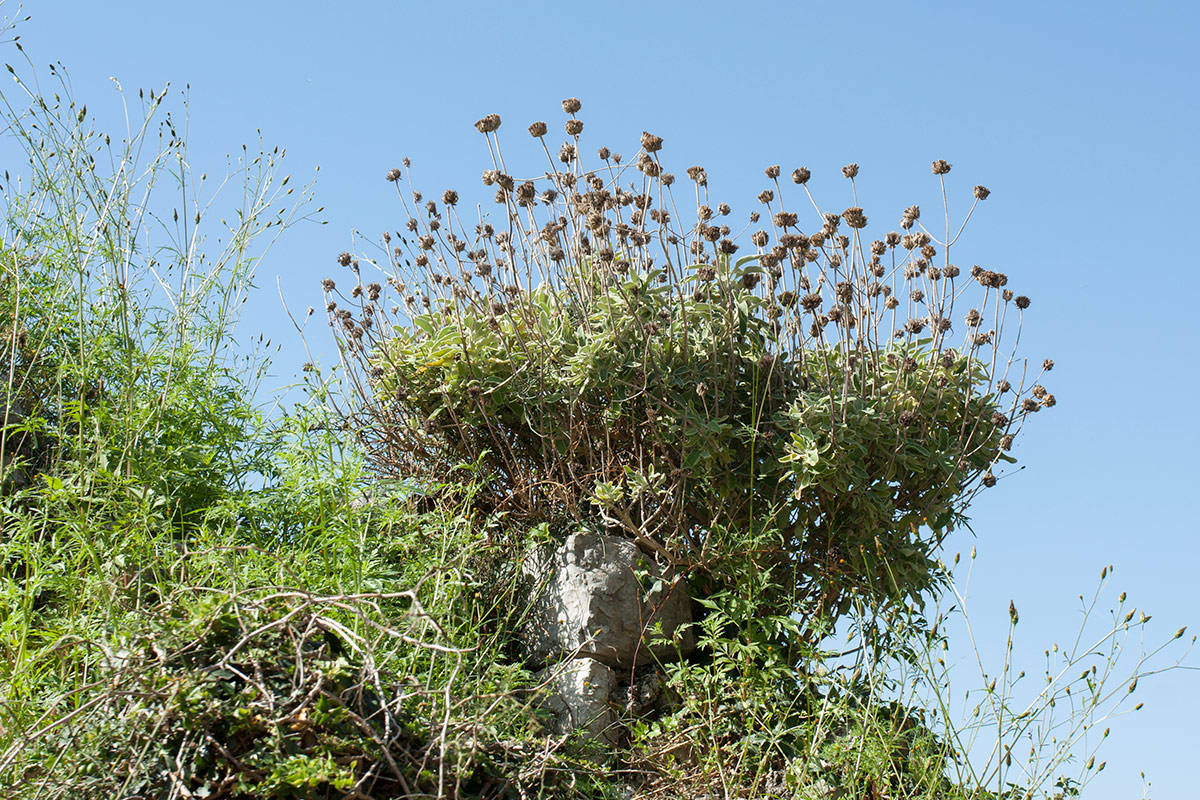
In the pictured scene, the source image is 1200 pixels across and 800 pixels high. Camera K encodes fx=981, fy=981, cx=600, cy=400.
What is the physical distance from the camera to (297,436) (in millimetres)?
4070

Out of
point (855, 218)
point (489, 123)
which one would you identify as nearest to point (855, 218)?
point (855, 218)

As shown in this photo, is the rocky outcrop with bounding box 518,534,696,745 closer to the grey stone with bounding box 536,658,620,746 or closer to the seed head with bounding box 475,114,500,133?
the grey stone with bounding box 536,658,620,746

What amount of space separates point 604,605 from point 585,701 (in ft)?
1.16

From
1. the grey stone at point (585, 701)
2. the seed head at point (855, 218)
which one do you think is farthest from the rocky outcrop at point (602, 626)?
the seed head at point (855, 218)

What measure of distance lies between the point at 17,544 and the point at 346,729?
5.05ft

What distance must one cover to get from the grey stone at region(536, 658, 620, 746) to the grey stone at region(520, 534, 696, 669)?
0.26 ft

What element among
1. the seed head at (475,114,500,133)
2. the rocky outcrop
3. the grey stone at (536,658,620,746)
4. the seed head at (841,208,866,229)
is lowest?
the grey stone at (536,658,620,746)

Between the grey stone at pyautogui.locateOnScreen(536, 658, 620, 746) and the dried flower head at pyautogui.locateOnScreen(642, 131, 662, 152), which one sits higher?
the dried flower head at pyautogui.locateOnScreen(642, 131, 662, 152)

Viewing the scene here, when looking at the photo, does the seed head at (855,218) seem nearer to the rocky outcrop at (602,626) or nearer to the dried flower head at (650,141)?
the dried flower head at (650,141)

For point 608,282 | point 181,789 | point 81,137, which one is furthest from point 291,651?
point 81,137

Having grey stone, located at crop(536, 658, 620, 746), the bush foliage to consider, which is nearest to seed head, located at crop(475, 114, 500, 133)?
the bush foliage

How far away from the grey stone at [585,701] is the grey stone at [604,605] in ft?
0.26

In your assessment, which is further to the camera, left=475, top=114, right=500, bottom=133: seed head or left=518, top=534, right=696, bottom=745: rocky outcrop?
left=475, top=114, right=500, bottom=133: seed head

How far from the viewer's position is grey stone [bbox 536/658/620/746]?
3.55m
